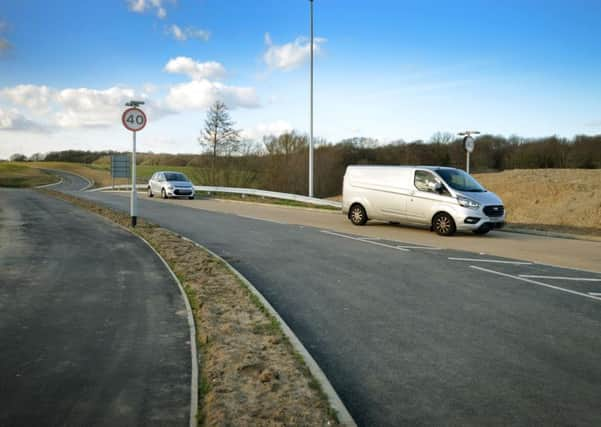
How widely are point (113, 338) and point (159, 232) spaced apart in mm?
8271

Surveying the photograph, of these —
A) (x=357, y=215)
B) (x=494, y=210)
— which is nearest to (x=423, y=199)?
(x=494, y=210)

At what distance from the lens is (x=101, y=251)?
10.4 m

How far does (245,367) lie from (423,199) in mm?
10892

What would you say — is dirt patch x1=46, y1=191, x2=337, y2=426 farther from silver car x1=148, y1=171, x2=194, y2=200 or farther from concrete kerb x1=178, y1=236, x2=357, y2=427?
silver car x1=148, y1=171, x2=194, y2=200

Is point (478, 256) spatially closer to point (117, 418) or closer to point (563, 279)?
point (563, 279)

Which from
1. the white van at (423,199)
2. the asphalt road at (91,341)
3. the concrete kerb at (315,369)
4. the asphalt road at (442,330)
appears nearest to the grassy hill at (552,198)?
the white van at (423,199)

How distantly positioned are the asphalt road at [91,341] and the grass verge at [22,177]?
278ft

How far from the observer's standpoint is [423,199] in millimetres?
14422

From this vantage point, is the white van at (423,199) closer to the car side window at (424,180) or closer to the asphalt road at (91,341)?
the car side window at (424,180)

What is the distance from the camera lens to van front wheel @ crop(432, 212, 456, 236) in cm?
1377

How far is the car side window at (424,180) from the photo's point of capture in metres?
14.4

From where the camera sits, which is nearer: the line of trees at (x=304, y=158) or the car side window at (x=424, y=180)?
the car side window at (x=424, y=180)

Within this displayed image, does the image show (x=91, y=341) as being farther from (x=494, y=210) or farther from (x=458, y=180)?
(x=458, y=180)

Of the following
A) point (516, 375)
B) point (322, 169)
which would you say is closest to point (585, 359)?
point (516, 375)
